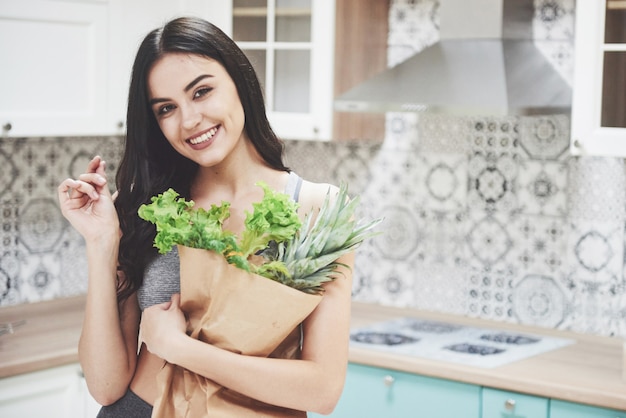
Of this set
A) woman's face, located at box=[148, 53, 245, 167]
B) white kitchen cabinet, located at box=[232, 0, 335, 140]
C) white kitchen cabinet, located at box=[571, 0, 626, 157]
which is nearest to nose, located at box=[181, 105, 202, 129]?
woman's face, located at box=[148, 53, 245, 167]

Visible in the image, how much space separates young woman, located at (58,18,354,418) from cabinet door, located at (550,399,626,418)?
1.29 m

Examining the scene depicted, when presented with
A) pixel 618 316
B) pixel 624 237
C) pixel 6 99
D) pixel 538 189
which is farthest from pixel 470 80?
pixel 6 99

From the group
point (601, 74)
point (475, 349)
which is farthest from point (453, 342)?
point (601, 74)

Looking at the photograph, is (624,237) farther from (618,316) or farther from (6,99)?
(6,99)

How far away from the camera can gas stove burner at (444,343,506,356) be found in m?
3.12

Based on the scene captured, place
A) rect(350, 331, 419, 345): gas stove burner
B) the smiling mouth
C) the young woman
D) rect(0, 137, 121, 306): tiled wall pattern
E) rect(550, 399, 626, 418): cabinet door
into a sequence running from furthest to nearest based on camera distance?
rect(0, 137, 121, 306): tiled wall pattern < rect(350, 331, 419, 345): gas stove burner < rect(550, 399, 626, 418): cabinet door < the smiling mouth < the young woman

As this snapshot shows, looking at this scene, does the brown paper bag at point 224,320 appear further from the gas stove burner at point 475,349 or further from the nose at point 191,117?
the gas stove burner at point 475,349

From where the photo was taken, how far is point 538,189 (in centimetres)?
345

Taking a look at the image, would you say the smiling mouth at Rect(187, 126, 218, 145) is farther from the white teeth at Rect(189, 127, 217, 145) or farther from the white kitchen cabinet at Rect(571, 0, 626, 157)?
the white kitchen cabinet at Rect(571, 0, 626, 157)


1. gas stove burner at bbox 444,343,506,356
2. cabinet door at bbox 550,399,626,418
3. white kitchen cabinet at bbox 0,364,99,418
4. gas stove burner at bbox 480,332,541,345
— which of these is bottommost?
white kitchen cabinet at bbox 0,364,99,418

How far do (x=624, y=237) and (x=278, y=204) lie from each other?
6.86 feet

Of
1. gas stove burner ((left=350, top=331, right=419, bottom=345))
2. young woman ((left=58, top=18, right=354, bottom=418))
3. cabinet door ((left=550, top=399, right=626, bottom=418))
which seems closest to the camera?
young woman ((left=58, top=18, right=354, bottom=418))

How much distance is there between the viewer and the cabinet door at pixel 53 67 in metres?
3.11

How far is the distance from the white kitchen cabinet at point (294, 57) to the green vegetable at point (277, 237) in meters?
1.89
